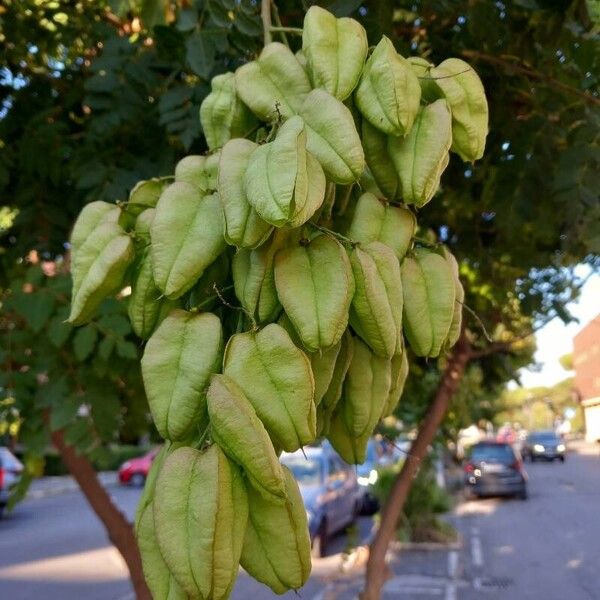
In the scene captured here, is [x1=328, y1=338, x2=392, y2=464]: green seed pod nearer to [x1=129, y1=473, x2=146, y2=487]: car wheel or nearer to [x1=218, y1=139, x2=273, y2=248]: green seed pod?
[x1=218, y1=139, x2=273, y2=248]: green seed pod

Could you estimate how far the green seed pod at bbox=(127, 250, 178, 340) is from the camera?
131 cm

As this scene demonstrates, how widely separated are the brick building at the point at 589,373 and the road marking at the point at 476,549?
24.1 feet

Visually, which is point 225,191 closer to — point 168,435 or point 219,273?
point 219,273

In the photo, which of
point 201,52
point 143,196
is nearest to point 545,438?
point 201,52

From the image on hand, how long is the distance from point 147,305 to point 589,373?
4022mm

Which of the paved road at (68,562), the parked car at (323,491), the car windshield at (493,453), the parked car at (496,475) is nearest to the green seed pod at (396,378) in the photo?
the paved road at (68,562)

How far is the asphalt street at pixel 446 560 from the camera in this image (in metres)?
10.8

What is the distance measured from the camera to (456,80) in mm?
1438

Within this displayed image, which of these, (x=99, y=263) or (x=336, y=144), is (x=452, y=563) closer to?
(x=99, y=263)

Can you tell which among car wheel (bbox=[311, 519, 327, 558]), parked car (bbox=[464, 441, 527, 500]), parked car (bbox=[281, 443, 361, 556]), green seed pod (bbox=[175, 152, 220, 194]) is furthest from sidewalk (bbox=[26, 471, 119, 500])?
green seed pod (bbox=[175, 152, 220, 194])

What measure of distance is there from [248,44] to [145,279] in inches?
39.0

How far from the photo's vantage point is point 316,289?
45.7 inches

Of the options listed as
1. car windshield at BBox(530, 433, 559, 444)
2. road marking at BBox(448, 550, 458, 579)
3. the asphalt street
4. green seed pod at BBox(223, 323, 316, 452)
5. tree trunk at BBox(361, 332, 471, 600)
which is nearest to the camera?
green seed pod at BBox(223, 323, 316, 452)

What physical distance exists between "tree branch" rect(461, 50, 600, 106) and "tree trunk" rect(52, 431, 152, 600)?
7.39ft
